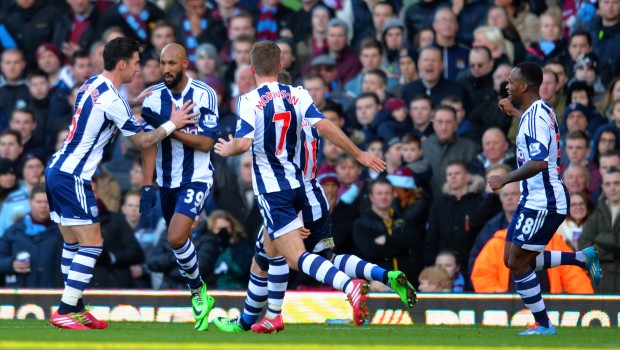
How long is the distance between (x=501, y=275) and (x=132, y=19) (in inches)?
339

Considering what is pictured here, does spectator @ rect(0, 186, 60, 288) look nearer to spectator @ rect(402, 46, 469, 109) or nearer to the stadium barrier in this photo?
the stadium barrier

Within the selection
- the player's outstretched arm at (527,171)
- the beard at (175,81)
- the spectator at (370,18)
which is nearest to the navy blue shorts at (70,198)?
the beard at (175,81)

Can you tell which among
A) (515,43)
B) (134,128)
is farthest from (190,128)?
(515,43)

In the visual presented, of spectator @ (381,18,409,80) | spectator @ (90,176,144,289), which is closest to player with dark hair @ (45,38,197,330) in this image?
spectator @ (90,176,144,289)

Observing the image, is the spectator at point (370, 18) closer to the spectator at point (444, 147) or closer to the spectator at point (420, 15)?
the spectator at point (420, 15)

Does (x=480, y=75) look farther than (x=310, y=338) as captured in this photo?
Yes

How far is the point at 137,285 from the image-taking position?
1669 centimetres

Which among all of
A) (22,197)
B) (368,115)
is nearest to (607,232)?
(368,115)

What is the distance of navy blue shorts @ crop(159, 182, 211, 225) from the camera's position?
41.4 feet

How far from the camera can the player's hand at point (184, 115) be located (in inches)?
494

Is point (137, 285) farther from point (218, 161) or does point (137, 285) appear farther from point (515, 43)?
point (515, 43)

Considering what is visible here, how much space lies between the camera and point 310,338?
428 inches

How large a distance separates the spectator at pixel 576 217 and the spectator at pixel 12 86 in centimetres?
891

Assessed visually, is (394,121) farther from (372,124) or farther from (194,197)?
(194,197)
